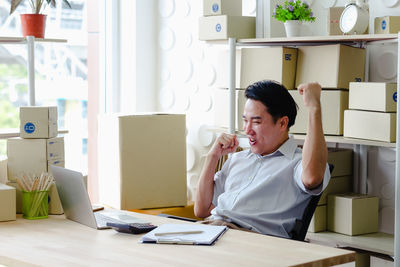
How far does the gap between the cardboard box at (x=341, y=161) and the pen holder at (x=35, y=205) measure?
1472mm

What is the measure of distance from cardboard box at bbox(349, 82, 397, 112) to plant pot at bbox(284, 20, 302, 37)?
0.48 meters

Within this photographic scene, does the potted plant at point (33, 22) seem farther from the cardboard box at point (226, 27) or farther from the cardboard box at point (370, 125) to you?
the cardboard box at point (370, 125)

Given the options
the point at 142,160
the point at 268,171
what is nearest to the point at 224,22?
the point at 142,160

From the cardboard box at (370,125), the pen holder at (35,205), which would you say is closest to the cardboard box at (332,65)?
the cardboard box at (370,125)

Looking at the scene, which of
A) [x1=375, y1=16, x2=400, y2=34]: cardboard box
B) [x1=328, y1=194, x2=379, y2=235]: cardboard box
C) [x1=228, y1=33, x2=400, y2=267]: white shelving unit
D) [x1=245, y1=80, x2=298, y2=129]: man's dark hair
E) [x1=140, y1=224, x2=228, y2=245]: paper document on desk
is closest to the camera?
[x1=140, y1=224, x2=228, y2=245]: paper document on desk

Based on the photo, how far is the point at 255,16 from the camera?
12.5 feet

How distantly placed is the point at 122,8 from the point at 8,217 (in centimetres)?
226

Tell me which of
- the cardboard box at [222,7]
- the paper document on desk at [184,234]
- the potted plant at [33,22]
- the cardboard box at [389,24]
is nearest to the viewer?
the paper document on desk at [184,234]

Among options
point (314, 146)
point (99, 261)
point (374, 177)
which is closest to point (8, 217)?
point (99, 261)

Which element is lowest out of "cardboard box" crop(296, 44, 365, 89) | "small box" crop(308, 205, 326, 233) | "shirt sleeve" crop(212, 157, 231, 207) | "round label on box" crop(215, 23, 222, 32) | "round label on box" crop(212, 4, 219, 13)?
"small box" crop(308, 205, 326, 233)

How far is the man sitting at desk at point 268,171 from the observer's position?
2.60 meters

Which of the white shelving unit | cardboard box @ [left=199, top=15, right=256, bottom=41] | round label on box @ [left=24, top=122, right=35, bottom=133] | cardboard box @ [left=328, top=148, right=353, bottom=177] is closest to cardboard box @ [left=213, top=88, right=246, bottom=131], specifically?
the white shelving unit

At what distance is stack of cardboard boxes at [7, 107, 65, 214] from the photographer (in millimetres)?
2984

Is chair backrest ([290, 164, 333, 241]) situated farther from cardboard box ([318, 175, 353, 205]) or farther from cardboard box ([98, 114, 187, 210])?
cardboard box ([98, 114, 187, 210])
